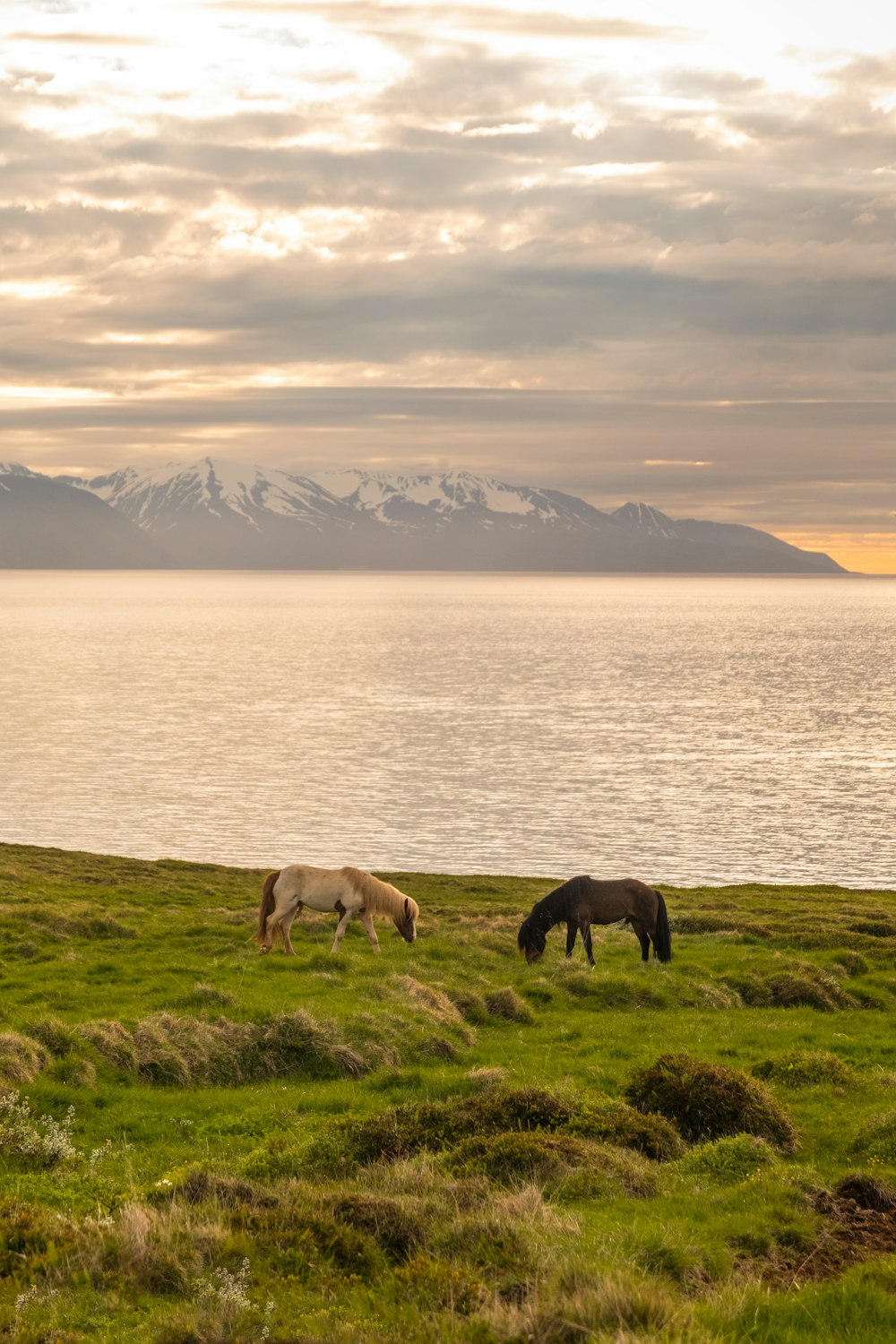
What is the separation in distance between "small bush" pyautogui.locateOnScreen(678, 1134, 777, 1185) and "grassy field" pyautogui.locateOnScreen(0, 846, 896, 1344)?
4cm

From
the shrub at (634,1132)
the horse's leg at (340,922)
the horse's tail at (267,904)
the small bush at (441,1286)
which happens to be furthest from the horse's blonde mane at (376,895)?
→ the small bush at (441,1286)

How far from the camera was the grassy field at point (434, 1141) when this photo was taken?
856 cm

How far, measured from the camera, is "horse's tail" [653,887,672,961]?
26328mm

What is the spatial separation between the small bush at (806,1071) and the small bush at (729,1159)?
383 centimetres

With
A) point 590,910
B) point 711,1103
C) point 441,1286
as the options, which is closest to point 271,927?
point 590,910

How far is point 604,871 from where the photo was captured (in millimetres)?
58469

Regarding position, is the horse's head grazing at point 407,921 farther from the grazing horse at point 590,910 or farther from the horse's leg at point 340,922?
the grazing horse at point 590,910

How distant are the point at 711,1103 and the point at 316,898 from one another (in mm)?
11693

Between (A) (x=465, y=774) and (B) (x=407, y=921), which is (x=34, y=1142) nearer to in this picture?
(B) (x=407, y=921)

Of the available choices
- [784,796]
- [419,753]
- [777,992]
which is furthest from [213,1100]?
[419,753]

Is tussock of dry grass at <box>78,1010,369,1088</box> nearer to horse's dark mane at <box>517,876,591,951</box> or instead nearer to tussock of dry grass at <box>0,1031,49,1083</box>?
tussock of dry grass at <box>0,1031,49,1083</box>

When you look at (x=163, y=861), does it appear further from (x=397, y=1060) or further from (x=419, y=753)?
(x=419, y=753)

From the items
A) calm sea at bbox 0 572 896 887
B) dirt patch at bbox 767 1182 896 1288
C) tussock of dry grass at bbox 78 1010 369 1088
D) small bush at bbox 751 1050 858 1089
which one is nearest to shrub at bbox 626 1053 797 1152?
small bush at bbox 751 1050 858 1089

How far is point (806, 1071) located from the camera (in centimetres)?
1725
